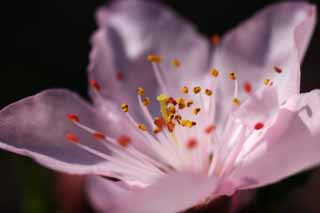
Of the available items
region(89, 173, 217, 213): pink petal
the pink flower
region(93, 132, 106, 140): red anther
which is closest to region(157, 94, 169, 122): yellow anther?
the pink flower

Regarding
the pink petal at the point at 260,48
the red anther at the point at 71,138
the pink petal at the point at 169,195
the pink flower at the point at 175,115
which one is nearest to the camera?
the pink petal at the point at 169,195

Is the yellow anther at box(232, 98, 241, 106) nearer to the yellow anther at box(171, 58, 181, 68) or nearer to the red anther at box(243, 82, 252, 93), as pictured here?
the red anther at box(243, 82, 252, 93)

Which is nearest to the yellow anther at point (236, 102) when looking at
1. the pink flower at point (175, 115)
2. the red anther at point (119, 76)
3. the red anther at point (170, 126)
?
the pink flower at point (175, 115)

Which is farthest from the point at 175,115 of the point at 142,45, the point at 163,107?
the point at 142,45

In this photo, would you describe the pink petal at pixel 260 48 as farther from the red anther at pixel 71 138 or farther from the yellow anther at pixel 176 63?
the red anther at pixel 71 138

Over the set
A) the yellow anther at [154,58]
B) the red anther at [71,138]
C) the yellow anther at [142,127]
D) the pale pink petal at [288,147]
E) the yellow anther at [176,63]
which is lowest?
the pale pink petal at [288,147]

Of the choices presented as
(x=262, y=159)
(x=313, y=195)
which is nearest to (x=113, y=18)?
(x=262, y=159)

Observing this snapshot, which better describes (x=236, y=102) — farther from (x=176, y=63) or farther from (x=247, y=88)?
(x=176, y=63)
